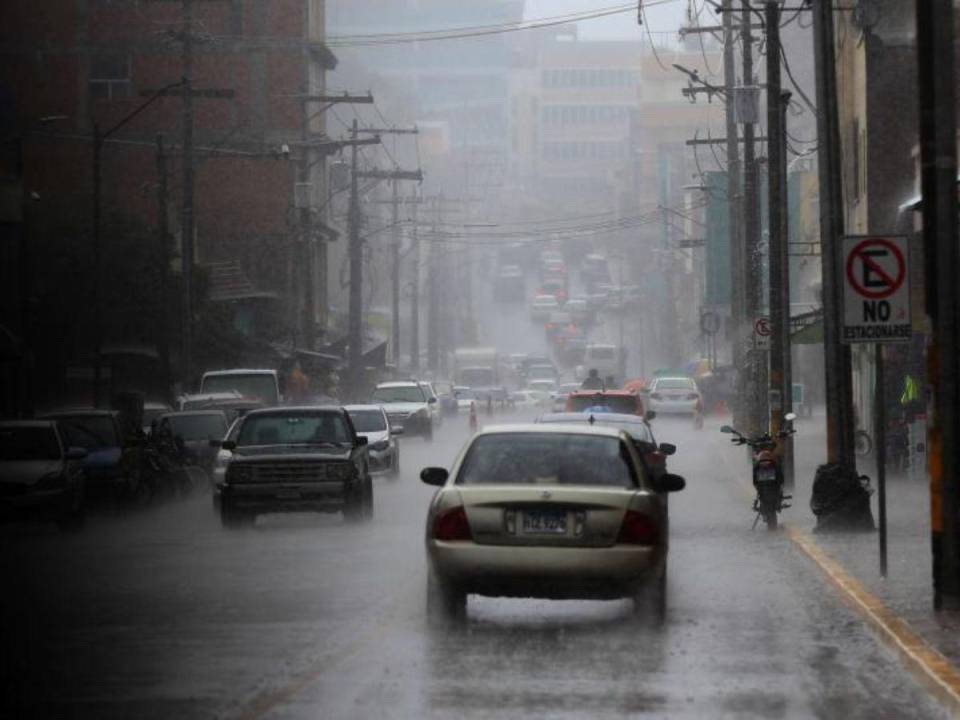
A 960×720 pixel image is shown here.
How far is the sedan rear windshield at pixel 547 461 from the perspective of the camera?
1702 cm

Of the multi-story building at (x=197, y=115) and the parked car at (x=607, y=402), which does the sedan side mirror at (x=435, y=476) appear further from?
the multi-story building at (x=197, y=115)

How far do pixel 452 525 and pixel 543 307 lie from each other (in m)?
148

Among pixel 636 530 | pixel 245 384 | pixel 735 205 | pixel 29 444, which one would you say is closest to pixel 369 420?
pixel 245 384

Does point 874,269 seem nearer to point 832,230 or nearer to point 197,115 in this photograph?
point 832,230

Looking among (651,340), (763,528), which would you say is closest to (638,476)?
(763,528)

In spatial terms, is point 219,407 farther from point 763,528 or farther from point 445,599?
point 445,599

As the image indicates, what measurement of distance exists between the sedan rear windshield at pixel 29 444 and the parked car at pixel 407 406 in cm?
2739

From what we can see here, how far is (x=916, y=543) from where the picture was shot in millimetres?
24516

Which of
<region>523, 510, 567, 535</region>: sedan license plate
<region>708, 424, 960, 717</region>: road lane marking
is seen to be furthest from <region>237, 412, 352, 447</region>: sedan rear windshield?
<region>523, 510, 567, 535</region>: sedan license plate

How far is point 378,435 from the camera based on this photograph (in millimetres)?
42562

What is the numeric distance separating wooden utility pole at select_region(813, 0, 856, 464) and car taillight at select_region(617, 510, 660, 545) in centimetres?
1029

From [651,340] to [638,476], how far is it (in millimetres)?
137770

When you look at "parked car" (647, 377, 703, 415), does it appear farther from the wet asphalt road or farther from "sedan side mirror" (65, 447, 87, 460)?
the wet asphalt road

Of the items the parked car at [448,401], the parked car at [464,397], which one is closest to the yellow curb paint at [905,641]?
the parked car at [448,401]
